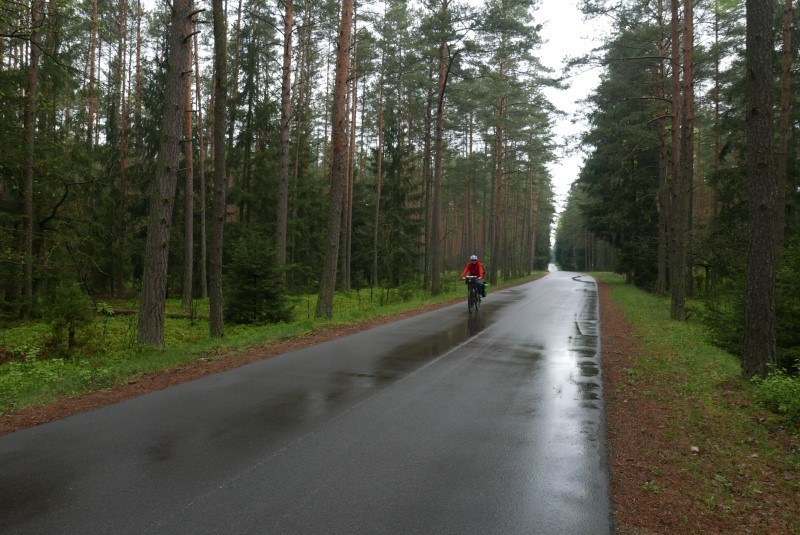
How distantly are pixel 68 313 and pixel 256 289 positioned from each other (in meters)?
5.40

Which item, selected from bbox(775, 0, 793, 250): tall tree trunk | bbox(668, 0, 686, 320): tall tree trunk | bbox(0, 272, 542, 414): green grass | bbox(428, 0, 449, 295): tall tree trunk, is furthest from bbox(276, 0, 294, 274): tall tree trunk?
bbox(775, 0, 793, 250): tall tree trunk

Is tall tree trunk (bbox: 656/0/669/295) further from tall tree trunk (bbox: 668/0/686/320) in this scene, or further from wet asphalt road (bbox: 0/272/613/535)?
wet asphalt road (bbox: 0/272/613/535)

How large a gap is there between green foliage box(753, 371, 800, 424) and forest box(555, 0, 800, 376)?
106 centimetres

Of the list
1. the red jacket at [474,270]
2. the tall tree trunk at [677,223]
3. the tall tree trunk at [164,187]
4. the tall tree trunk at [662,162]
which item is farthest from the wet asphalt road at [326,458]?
the tall tree trunk at [662,162]

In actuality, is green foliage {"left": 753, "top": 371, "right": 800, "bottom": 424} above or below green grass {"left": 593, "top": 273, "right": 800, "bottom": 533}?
above

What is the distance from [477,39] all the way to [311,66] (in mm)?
9981

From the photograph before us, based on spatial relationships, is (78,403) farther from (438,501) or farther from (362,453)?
(438,501)

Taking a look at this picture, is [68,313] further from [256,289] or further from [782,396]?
[782,396]

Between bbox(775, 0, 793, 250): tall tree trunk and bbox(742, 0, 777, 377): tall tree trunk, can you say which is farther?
bbox(775, 0, 793, 250): tall tree trunk

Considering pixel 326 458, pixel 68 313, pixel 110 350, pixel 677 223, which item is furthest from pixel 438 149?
pixel 326 458

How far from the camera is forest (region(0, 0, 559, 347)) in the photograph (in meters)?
11.2

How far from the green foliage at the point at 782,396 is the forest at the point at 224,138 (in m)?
10.2

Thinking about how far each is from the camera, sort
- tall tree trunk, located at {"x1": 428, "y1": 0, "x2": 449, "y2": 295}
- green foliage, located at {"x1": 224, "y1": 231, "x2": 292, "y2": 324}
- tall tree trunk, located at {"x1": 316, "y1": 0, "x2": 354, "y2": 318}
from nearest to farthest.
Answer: tall tree trunk, located at {"x1": 316, "y1": 0, "x2": 354, "y2": 318}
green foliage, located at {"x1": 224, "y1": 231, "x2": 292, "y2": 324}
tall tree trunk, located at {"x1": 428, "y1": 0, "x2": 449, "y2": 295}

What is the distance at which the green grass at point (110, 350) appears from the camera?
6.77 meters
